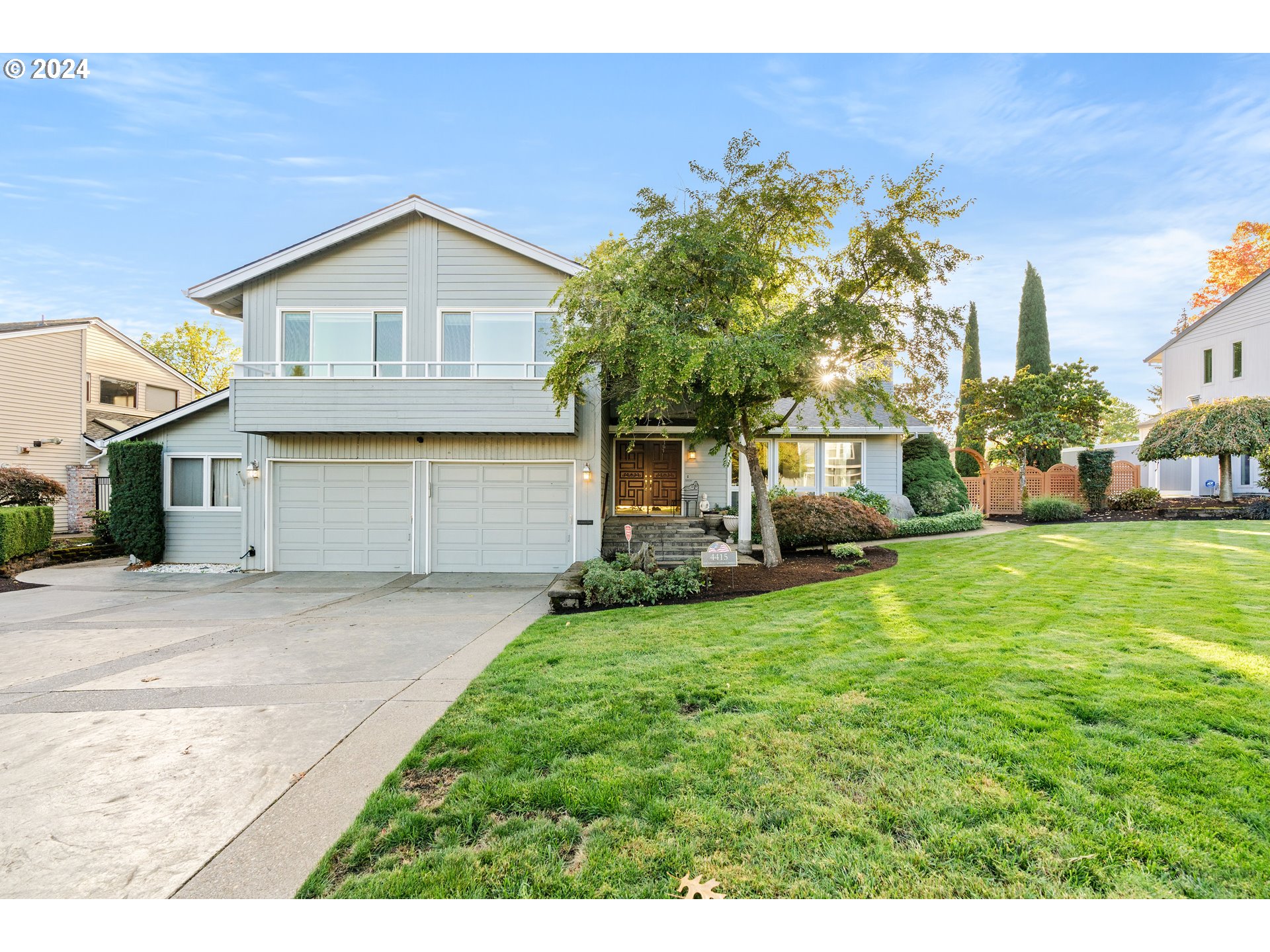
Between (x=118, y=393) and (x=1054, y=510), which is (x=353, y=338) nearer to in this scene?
(x=118, y=393)

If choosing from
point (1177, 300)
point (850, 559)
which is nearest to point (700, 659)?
point (850, 559)

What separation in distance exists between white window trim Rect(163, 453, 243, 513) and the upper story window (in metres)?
5.52

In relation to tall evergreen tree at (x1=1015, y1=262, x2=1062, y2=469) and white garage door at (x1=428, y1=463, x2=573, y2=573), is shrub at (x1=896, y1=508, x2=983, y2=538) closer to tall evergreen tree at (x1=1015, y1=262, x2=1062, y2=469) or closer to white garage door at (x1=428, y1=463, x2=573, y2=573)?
white garage door at (x1=428, y1=463, x2=573, y2=573)

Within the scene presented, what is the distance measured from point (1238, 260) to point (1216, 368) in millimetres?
8530

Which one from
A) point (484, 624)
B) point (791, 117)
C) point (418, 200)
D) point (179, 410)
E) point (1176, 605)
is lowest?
point (484, 624)

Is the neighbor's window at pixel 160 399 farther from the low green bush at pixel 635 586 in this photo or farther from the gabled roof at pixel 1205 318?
the gabled roof at pixel 1205 318

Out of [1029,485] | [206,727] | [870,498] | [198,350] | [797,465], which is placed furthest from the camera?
[198,350]

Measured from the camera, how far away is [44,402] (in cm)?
1700

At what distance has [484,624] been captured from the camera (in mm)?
7035

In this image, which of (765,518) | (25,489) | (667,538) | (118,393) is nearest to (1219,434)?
(765,518)

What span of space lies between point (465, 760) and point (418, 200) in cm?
1122

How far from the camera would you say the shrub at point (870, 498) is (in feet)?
51.4
